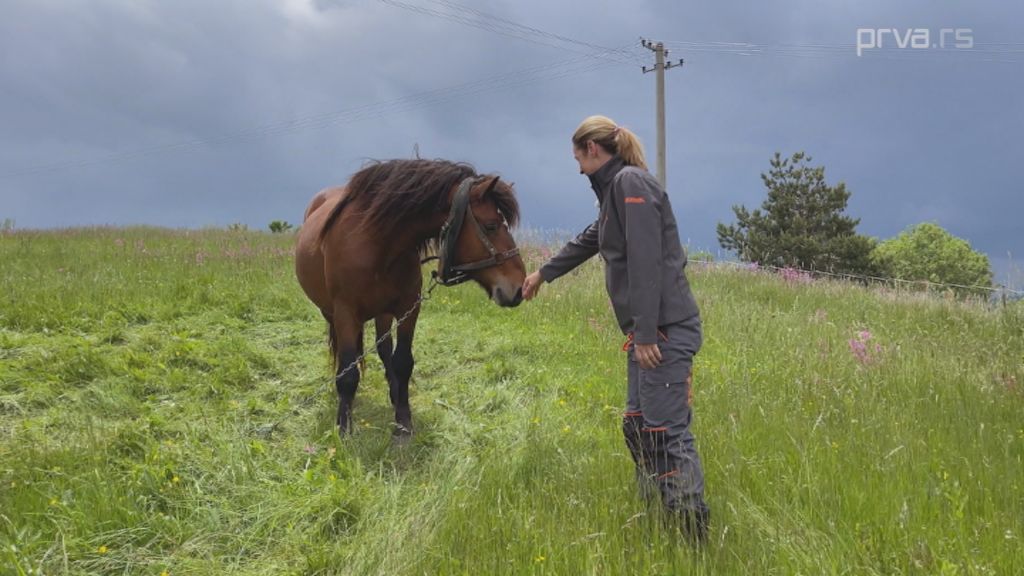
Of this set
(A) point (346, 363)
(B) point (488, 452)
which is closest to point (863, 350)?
(B) point (488, 452)

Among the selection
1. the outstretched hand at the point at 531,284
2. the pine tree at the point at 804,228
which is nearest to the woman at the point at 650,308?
the outstretched hand at the point at 531,284

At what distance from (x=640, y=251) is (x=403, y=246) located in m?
2.13

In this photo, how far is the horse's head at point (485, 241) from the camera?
3730mm

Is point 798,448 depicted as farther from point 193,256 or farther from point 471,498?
point 193,256

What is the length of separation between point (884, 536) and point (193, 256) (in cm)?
1294

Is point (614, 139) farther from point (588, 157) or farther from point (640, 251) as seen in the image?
point (640, 251)

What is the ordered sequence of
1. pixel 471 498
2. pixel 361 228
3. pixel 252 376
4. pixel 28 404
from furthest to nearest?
1. pixel 252 376
2. pixel 28 404
3. pixel 361 228
4. pixel 471 498

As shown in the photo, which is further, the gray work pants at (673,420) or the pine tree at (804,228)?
the pine tree at (804,228)

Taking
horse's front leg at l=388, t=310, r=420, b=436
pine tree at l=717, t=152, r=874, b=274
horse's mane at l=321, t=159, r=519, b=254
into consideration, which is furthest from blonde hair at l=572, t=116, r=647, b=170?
pine tree at l=717, t=152, r=874, b=274

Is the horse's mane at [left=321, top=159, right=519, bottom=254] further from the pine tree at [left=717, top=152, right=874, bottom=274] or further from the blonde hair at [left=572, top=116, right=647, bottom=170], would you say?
the pine tree at [left=717, top=152, right=874, bottom=274]

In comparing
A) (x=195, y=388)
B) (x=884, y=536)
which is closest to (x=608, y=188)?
(x=884, y=536)

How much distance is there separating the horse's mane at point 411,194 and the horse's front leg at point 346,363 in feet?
2.41

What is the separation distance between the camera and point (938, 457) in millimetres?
3359

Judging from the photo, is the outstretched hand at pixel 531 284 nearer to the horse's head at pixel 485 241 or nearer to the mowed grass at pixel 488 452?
the horse's head at pixel 485 241
